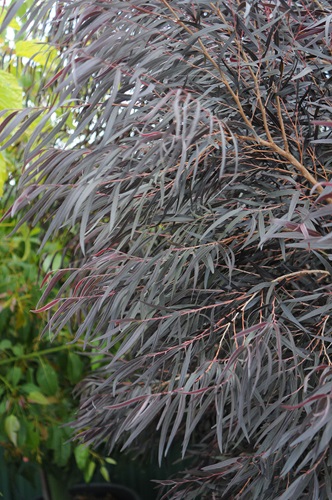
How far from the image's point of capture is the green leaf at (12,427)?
2576 millimetres

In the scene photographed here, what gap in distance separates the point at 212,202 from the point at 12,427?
1.41 meters

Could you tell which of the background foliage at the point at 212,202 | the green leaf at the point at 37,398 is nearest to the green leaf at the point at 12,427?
the green leaf at the point at 37,398

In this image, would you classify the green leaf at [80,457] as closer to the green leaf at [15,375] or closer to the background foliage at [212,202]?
the green leaf at [15,375]

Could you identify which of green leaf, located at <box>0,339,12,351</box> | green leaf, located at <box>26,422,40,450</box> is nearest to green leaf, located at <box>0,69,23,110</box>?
green leaf, located at <box>0,339,12,351</box>

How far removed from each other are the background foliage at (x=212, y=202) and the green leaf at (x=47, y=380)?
1.07m

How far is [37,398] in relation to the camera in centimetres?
265

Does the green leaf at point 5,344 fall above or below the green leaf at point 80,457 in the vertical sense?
above

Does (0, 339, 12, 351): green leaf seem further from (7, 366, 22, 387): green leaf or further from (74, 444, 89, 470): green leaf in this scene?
(74, 444, 89, 470): green leaf

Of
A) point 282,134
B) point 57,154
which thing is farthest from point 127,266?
point 282,134

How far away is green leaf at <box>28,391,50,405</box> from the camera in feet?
8.70

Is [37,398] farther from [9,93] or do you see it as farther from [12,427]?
[9,93]

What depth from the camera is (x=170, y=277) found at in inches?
57.9

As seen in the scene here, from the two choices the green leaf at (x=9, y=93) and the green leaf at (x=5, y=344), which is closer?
the green leaf at (x=9, y=93)

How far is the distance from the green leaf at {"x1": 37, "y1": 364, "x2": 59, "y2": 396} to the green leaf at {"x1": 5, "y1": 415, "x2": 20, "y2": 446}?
17cm
